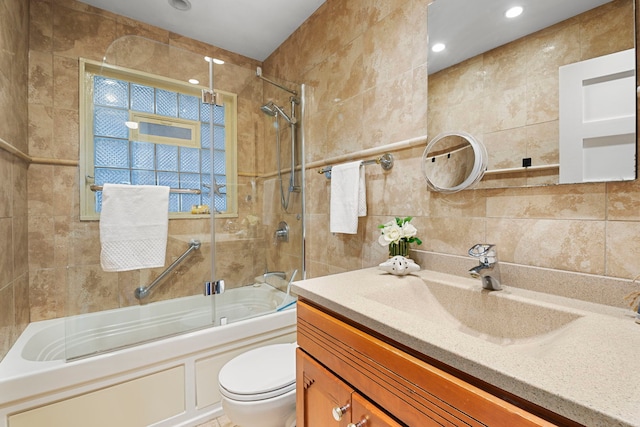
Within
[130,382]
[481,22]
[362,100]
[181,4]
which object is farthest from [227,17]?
[130,382]

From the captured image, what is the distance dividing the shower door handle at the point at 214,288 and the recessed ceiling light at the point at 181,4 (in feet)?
6.20

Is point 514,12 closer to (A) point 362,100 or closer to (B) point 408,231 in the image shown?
(A) point 362,100

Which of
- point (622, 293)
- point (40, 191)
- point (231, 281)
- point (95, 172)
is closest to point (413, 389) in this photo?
point (622, 293)

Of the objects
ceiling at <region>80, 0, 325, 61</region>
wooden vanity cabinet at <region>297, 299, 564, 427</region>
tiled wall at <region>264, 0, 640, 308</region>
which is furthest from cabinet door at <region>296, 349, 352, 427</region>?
ceiling at <region>80, 0, 325, 61</region>

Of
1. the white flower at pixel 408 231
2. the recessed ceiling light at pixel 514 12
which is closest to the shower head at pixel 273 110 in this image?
the white flower at pixel 408 231

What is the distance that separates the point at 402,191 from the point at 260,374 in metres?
1.09

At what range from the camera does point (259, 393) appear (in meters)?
1.12

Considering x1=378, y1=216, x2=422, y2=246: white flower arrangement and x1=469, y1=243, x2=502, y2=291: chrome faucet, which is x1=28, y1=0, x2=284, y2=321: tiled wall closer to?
x1=378, y1=216, x2=422, y2=246: white flower arrangement

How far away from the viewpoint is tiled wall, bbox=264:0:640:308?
0.81 meters

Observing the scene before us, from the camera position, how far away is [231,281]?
1860 millimetres

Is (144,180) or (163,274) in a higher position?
(144,180)

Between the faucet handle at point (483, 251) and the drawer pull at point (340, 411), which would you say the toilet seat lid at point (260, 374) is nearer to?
the drawer pull at point (340, 411)

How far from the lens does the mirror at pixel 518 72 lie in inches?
31.8

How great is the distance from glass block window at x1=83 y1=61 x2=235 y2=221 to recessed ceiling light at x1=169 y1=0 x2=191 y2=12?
26.4 inches
